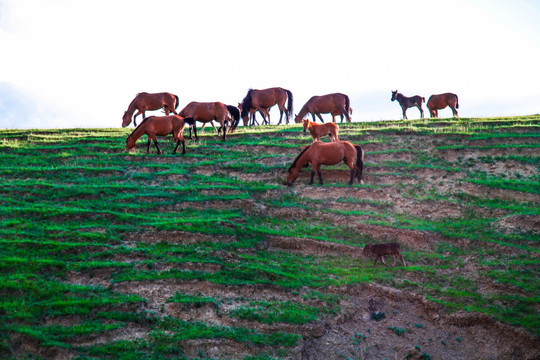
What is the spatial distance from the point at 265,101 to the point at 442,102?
13.1m

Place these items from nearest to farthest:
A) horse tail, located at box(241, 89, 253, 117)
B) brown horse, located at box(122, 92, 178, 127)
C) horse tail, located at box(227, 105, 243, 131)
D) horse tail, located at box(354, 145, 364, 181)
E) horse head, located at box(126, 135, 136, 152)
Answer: horse tail, located at box(354, 145, 364, 181) < horse head, located at box(126, 135, 136, 152) < horse tail, located at box(227, 105, 243, 131) < brown horse, located at box(122, 92, 178, 127) < horse tail, located at box(241, 89, 253, 117)

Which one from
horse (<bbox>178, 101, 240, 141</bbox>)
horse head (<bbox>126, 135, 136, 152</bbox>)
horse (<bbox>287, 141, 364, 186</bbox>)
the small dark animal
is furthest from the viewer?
horse (<bbox>178, 101, 240, 141</bbox>)

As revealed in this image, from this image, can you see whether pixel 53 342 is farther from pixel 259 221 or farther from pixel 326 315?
pixel 259 221

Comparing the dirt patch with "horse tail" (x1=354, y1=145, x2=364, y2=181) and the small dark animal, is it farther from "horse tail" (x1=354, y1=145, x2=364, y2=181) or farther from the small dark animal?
"horse tail" (x1=354, y1=145, x2=364, y2=181)

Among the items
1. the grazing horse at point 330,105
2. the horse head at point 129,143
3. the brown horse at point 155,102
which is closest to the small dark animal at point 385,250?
the horse head at point 129,143

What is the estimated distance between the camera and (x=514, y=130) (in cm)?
2644

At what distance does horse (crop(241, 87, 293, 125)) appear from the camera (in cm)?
3303

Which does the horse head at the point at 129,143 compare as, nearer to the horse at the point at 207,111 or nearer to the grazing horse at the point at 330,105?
the horse at the point at 207,111

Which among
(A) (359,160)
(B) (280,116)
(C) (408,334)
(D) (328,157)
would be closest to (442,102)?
(B) (280,116)

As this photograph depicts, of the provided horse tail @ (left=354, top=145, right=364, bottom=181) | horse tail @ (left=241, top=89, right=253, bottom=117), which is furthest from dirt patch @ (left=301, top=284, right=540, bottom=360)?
horse tail @ (left=241, top=89, right=253, bottom=117)

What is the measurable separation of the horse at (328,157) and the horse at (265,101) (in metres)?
12.3

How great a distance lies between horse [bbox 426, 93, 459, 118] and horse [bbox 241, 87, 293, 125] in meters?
10.6

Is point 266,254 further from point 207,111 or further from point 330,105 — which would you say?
point 330,105

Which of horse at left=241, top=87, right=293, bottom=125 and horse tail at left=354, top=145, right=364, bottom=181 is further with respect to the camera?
horse at left=241, top=87, right=293, bottom=125
